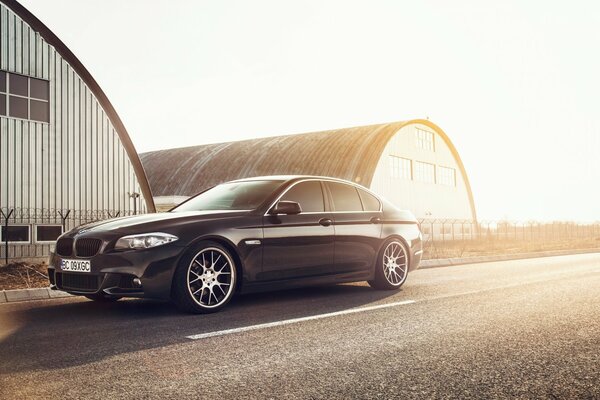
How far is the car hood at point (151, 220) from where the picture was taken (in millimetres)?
6285

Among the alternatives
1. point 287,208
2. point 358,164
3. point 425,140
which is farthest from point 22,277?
point 425,140

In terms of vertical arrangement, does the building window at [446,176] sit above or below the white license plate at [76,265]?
above

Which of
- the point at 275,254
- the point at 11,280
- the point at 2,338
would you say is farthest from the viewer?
the point at 11,280

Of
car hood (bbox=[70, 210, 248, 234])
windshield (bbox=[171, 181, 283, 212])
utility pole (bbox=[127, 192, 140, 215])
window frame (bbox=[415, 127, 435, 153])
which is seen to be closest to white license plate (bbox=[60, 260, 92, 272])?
car hood (bbox=[70, 210, 248, 234])

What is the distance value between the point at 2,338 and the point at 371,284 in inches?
197

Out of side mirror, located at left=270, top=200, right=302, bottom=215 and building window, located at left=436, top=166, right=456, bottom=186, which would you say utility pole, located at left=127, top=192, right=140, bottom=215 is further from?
building window, located at left=436, top=166, right=456, bottom=186

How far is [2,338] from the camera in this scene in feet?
16.8

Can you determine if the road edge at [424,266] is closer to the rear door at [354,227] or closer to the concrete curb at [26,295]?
the concrete curb at [26,295]

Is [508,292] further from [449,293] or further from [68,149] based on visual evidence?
[68,149]

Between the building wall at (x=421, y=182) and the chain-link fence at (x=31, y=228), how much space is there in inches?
623

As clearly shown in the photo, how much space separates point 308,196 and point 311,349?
11.3 ft

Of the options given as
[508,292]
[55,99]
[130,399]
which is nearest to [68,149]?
[55,99]

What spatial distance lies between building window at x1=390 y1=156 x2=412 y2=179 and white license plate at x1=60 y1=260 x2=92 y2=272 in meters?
24.4

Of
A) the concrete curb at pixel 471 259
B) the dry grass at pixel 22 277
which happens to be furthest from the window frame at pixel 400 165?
the dry grass at pixel 22 277
